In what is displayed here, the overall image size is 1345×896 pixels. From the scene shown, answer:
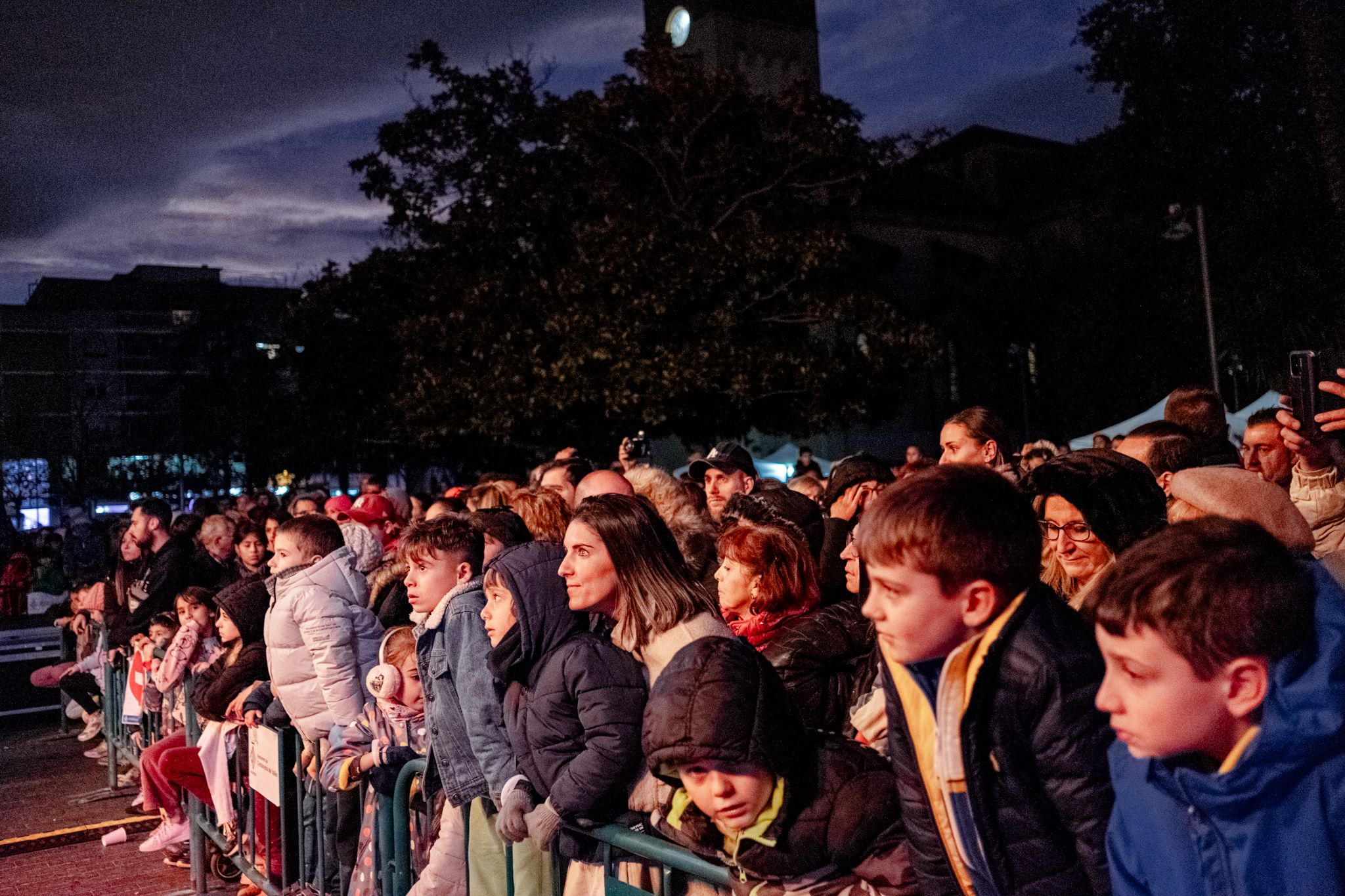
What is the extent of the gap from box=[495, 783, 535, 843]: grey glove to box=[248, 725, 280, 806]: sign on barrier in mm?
2361

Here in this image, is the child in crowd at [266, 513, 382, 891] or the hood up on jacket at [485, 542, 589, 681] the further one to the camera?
the child in crowd at [266, 513, 382, 891]

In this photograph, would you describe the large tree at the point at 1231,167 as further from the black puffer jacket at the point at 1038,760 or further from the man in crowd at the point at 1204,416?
the black puffer jacket at the point at 1038,760

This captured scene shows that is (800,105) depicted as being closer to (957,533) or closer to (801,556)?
(801,556)

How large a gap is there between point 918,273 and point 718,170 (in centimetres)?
2442

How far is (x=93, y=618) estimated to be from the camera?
1109 cm

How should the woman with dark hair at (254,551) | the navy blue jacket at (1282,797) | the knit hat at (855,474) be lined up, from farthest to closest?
1. the woman with dark hair at (254,551)
2. the knit hat at (855,474)
3. the navy blue jacket at (1282,797)

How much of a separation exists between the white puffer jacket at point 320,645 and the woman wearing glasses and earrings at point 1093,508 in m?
3.26

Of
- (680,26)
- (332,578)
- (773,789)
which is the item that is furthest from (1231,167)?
(773,789)

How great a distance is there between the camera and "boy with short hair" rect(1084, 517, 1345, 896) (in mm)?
1841

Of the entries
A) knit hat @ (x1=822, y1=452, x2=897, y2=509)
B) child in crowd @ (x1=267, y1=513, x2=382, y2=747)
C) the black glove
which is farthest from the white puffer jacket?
knit hat @ (x1=822, y1=452, x2=897, y2=509)

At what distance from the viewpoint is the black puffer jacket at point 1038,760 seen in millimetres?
2223

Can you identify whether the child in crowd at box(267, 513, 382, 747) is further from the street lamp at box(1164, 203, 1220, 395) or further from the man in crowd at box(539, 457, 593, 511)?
the street lamp at box(1164, 203, 1220, 395)

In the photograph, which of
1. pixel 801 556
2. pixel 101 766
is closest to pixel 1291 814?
pixel 801 556

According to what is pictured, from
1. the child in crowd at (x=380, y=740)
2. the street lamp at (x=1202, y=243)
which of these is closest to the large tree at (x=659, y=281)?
the street lamp at (x=1202, y=243)
